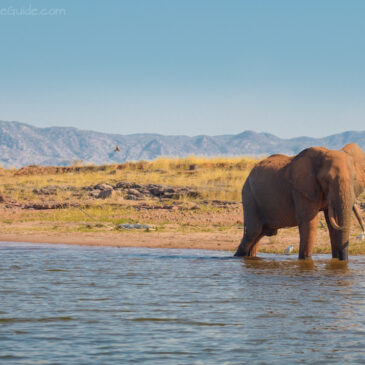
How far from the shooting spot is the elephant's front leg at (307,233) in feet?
46.4

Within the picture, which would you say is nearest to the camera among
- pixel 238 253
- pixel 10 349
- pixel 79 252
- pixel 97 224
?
pixel 10 349

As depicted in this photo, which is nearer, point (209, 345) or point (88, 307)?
point (209, 345)

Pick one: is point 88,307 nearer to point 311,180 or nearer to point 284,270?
point 284,270

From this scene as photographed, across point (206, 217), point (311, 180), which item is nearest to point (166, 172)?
point (206, 217)

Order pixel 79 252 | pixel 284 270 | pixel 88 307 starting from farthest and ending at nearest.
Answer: pixel 79 252, pixel 284 270, pixel 88 307

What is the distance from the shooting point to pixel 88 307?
1016cm

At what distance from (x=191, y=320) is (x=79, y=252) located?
8.73 m

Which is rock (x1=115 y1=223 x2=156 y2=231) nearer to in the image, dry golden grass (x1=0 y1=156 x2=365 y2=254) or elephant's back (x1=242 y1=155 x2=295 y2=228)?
dry golden grass (x1=0 y1=156 x2=365 y2=254)

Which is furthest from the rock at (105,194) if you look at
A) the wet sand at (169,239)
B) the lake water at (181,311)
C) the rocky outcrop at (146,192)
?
the lake water at (181,311)

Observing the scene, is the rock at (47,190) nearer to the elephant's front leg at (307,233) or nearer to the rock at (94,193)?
the rock at (94,193)

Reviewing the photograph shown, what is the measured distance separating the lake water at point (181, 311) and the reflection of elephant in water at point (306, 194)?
2.05ft

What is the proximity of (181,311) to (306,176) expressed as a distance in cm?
523

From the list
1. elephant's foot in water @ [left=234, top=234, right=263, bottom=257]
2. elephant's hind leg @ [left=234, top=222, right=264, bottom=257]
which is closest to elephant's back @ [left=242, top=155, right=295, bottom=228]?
elephant's hind leg @ [left=234, top=222, right=264, bottom=257]

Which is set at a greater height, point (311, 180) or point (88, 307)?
point (311, 180)
